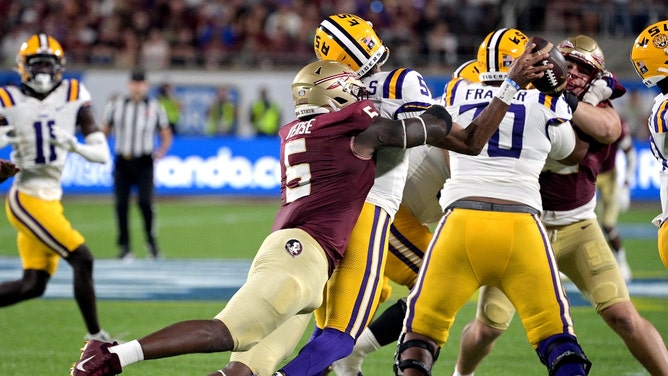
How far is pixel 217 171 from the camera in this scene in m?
17.4

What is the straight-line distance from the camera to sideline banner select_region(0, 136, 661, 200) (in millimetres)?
17094

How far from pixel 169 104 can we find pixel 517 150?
47.2ft

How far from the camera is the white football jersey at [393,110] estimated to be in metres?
4.61

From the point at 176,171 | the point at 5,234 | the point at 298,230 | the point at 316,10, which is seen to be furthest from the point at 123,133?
the point at 316,10

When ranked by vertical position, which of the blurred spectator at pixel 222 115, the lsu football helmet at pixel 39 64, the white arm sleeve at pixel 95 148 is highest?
the lsu football helmet at pixel 39 64

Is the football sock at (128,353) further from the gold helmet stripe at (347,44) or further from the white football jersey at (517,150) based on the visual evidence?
the gold helmet stripe at (347,44)

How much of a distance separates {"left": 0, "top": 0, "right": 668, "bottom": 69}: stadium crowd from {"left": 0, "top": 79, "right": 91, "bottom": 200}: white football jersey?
13.3 meters

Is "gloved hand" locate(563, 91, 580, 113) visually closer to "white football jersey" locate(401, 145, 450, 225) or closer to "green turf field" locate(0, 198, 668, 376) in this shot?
"white football jersey" locate(401, 145, 450, 225)

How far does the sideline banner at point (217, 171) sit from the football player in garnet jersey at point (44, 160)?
10174 millimetres

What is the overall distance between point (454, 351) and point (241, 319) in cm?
293

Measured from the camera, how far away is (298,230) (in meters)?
4.27

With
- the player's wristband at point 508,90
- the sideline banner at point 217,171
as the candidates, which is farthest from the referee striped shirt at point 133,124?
the player's wristband at point 508,90

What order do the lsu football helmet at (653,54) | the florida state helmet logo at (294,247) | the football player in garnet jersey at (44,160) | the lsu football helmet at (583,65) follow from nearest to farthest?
the florida state helmet logo at (294,247) < the lsu football helmet at (653,54) < the lsu football helmet at (583,65) < the football player in garnet jersey at (44,160)

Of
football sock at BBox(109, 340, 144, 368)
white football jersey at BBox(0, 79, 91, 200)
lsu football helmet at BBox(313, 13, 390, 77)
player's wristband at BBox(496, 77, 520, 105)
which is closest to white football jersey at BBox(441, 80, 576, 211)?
player's wristband at BBox(496, 77, 520, 105)
